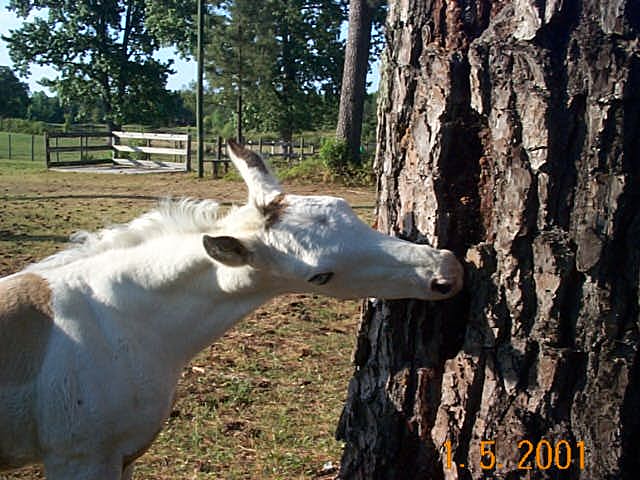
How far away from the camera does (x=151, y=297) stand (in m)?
2.48

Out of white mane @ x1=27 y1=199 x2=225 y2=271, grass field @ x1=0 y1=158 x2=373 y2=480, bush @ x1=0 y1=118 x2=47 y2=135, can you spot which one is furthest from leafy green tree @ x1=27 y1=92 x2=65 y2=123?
white mane @ x1=27 y1=199 x2=225 y2=271

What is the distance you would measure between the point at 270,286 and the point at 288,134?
31.1 metres

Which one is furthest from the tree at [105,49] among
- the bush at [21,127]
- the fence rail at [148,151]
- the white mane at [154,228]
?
the white mane at [154,228]

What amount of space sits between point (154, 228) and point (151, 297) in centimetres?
29

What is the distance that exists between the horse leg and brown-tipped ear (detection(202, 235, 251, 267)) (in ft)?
2.86

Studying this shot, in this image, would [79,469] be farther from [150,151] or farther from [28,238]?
[150,151]

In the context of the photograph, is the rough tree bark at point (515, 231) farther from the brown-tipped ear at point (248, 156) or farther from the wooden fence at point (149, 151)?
the wooden fence at point (149, 151)

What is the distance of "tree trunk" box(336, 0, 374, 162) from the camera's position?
50.9 feet

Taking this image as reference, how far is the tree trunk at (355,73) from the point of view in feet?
50.9

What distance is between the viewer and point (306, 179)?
1573 centimetres

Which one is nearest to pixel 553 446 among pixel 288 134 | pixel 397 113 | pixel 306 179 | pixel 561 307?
pixel 561 307

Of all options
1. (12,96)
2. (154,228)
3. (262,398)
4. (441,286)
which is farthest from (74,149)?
(12,96)

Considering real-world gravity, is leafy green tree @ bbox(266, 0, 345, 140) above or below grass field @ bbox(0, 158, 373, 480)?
above

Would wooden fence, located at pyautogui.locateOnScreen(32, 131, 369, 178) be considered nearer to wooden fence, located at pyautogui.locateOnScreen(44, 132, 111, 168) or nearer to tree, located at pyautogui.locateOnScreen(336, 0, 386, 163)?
wooden fence, located at pyautogui.locateOnScreen(44, 132, 111, 168)
